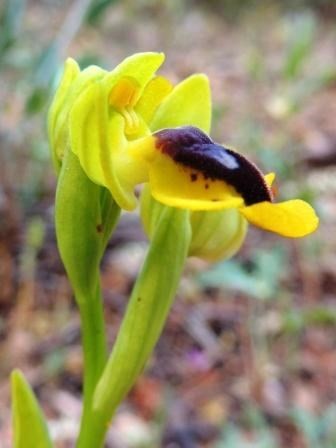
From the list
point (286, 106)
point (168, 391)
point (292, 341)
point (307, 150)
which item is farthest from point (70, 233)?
point (307, 150)

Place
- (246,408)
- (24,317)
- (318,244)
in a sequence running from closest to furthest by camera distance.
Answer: (246,408) < (24,317) < (318,244)

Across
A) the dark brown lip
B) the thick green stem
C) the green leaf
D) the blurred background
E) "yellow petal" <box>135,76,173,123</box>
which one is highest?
the dark brown lip

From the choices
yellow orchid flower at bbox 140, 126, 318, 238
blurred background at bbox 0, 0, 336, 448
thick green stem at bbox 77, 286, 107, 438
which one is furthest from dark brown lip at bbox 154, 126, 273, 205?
blurred background at bbox 0, 0, 336, 448

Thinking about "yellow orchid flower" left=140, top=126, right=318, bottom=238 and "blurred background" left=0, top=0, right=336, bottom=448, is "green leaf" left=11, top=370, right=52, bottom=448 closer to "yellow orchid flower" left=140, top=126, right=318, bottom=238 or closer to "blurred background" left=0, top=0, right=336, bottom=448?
"yellow orchid flower" left=140, top=126, right=318, bottom=238

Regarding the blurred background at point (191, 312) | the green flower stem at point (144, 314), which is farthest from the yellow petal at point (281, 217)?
the blurred background at point (191, 312)

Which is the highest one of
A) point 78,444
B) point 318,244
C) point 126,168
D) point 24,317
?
point 126,168

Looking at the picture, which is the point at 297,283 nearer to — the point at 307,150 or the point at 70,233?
the point at 307,150

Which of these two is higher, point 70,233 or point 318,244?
point 70,233

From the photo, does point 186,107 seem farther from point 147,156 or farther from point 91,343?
point 91,343
